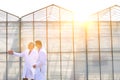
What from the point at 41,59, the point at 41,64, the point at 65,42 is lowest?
the point at 41,64

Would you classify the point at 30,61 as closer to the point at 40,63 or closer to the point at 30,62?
the point at 30,62

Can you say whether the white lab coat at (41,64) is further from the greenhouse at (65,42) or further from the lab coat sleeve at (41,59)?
the greenhouse at (65,42)

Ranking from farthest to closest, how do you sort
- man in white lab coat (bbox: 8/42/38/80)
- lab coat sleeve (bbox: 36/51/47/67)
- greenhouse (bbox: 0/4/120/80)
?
greenhouse (bbox: 0/4/120/80)
man in white lab coat (bbox: 8/42/38/80)
lab coat sleeve (bbox: 36/51/47/67)

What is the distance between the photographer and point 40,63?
10930mm

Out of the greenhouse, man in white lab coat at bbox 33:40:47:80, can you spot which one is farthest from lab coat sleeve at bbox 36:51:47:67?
the greenhouse

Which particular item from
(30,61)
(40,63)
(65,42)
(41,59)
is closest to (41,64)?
(40,63)

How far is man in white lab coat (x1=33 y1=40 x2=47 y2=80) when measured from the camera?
10906 mm

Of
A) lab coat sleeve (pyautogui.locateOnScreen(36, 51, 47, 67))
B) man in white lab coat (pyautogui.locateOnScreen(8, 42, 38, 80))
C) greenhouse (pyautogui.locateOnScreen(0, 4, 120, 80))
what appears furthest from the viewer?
greenhouse (pyautogui.locateOnScreen(0, 4, 120, 80))

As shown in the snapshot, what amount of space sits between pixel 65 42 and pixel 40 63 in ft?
30.0

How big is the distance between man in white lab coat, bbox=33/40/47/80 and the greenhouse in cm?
860

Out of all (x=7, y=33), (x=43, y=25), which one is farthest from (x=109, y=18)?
(x=7, y=33)

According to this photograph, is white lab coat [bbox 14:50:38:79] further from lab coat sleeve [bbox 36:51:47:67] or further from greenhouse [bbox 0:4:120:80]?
greenhouse [bbox 0:4:120:80]

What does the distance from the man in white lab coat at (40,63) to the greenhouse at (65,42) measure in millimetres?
8596

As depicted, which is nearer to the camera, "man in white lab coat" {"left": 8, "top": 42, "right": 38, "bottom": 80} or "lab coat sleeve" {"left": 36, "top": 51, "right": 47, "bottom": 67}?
"lab coat sleeve" {"left": 36, "top": 51, "right": 47, "bottom": 67}
